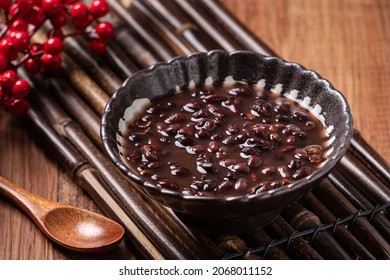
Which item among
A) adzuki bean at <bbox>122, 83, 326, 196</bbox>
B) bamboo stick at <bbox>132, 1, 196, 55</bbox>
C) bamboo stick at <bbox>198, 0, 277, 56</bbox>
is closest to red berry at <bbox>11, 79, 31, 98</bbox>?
adzuki bean at <bbox>122, 83, 326, 196</bbox>

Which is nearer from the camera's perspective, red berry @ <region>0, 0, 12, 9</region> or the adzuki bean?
the adzuki bean

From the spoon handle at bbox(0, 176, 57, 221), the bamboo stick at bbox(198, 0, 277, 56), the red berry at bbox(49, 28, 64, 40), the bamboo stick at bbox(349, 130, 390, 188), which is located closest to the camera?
the spoon handle at bbox(0, 176, 57, 221)

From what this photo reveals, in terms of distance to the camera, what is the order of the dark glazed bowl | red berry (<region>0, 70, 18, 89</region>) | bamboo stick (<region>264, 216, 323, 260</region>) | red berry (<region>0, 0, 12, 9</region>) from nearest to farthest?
the dark glazed bowl < bamboo stick (<region>264, 216, 323, 260</region>) < red berry (<region>0, 70, 18, 89</region>) < red berry (<region>0, 0, 12, 9</region>)

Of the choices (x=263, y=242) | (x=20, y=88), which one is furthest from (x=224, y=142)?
(x=20, y=88)

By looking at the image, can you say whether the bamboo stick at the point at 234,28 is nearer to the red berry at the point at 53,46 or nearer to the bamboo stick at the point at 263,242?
the red berry at the point at 53,46

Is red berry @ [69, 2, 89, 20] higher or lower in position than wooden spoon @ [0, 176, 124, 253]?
higher

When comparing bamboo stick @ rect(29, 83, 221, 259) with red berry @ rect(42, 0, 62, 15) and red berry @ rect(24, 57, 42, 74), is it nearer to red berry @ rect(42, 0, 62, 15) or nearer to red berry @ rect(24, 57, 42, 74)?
red berry @ rect(24, 57, 42, 74)

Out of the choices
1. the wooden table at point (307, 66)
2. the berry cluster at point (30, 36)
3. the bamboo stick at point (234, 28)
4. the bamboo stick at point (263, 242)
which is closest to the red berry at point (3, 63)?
the berry cluster at point (30, 36)
